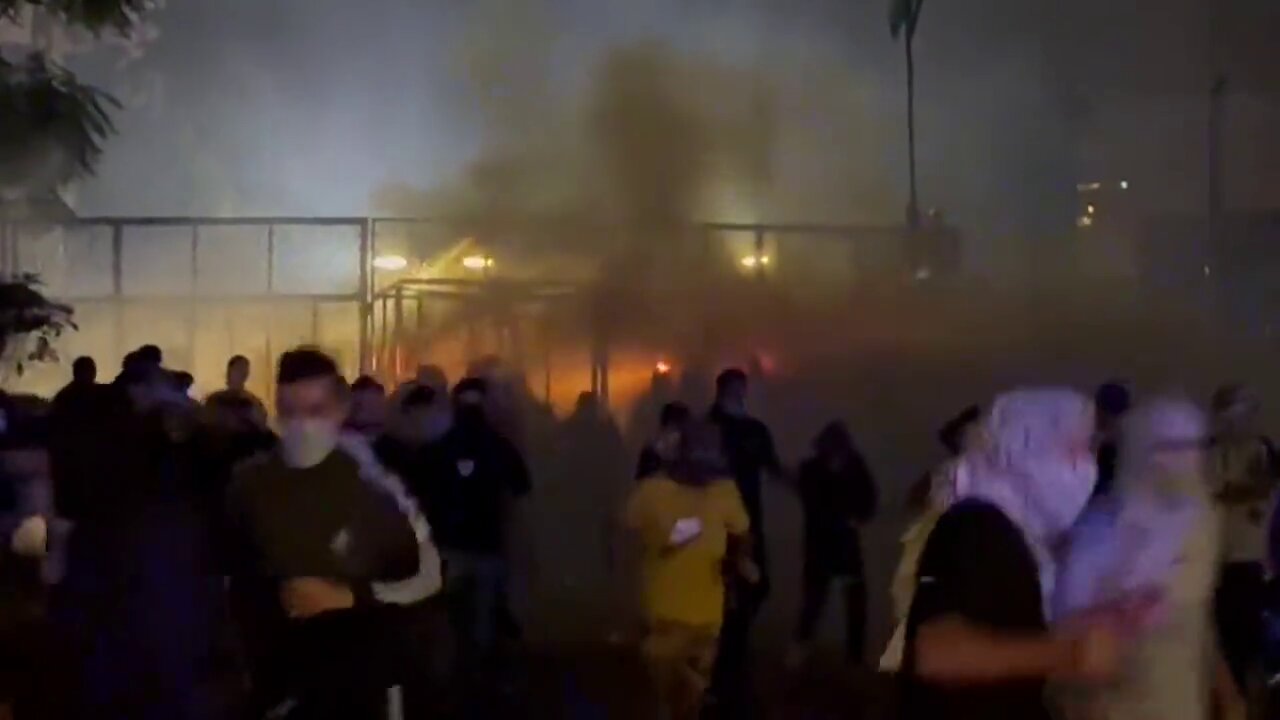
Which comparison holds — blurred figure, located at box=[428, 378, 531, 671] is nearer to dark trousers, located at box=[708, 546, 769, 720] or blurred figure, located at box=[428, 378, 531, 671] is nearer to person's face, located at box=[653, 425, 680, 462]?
dark trousers, located at box=[708, 546, 769, 720]

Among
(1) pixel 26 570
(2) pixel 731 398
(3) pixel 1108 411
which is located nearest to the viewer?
(1) pixel 26 570

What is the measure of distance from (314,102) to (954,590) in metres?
10.0

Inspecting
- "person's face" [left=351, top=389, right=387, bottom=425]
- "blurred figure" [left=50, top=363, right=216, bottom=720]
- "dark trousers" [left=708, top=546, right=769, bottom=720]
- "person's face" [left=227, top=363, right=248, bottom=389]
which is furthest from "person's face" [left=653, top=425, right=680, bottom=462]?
"person's face" [left=227, top=363, right=248, bottom=389]

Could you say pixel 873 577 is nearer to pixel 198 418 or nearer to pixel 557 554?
pixel 557 554

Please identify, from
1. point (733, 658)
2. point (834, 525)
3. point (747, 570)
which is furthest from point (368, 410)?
point (834, 525)

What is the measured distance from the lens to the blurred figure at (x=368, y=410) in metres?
8.10

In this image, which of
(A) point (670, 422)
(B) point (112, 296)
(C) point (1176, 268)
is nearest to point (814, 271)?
(C) point (1176, 268)

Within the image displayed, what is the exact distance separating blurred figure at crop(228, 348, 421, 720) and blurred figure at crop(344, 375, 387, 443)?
3.75 m

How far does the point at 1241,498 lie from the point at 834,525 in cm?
232

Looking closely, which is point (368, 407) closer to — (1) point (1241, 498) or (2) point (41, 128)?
(2) point (41, 128)

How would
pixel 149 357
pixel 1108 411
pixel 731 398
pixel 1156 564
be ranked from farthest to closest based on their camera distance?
1. pixel 731 398
2. pixel 149 357
3. pixel 1108 411
4. pixel 1156 564

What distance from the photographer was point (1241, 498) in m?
7.44

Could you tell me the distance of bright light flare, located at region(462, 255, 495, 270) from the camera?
12.6 meters

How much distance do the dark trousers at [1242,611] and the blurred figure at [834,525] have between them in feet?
7.65
